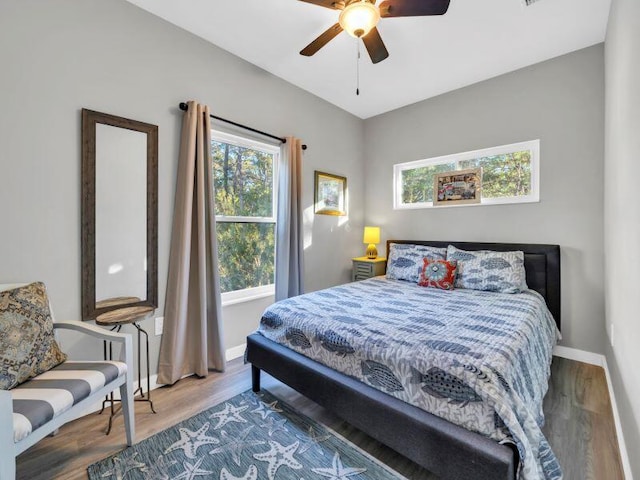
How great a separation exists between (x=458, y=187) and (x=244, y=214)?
2.45 meters

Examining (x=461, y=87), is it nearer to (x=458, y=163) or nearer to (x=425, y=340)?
(x=458, y=163)

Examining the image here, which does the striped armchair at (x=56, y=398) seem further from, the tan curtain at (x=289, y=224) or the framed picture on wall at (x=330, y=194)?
the framed picture on wall at (x=330, y=194)

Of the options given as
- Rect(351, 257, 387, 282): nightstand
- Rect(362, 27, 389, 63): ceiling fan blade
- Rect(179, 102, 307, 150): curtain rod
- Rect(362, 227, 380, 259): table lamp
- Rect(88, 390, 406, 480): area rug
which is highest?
Rect(362, 27, 389, 63): ceiling fan blade

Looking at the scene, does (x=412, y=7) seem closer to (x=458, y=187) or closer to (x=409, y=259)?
(x=458, y=187)

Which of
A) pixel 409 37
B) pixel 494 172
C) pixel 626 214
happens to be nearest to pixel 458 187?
pixel 494 172

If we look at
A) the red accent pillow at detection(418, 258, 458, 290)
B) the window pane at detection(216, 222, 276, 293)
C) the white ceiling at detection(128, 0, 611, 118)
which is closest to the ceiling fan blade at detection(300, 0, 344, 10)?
the white ceiling at detection(128, 0, 611, 118)

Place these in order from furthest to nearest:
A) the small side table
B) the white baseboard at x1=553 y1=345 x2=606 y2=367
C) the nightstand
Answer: the nightstand
the white baseboard at x1=553 y1=345 x2=606 y2=367
the small side table

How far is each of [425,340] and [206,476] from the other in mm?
1288

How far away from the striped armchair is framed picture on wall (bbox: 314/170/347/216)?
8.13 feet

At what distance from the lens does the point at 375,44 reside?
2.02 metres

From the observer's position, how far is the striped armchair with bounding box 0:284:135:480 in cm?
109

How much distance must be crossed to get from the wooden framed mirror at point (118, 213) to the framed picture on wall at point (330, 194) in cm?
183

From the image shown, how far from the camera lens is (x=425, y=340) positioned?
5.02 feet

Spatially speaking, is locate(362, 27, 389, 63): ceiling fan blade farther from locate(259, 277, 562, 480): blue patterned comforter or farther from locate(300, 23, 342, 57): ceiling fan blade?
locate(259, 277, 562, 480): blue patterned comforter
